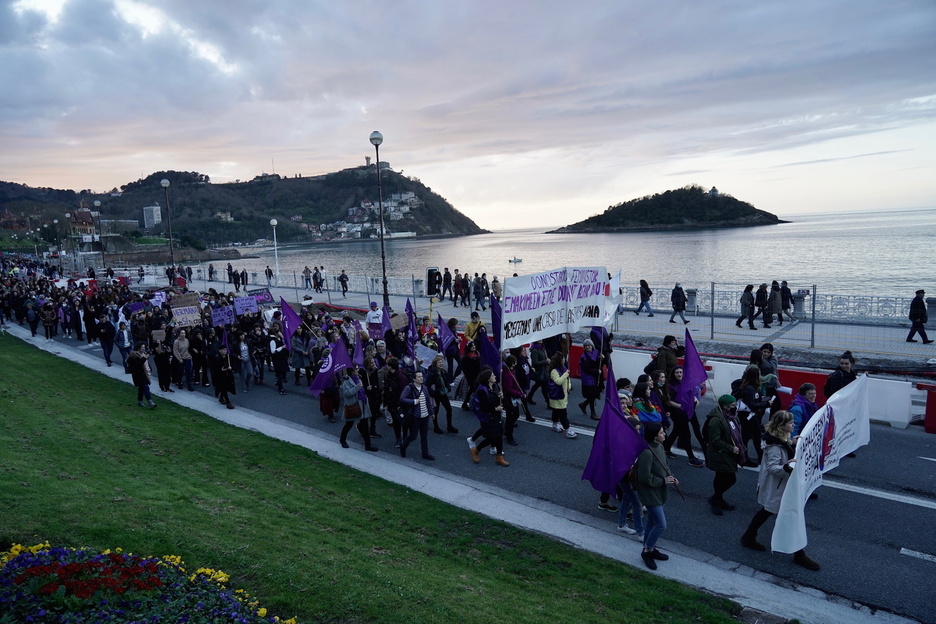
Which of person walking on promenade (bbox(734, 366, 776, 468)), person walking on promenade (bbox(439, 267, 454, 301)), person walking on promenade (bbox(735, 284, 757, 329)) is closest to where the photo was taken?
person walking on promenade (bbox(734, 366, 776, 468))

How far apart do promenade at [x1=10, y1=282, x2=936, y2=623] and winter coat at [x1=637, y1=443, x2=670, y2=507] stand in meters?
0.89

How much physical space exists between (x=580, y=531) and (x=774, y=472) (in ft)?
8.52

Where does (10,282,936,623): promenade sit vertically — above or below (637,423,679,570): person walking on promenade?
below

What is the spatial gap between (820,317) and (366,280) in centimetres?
2559

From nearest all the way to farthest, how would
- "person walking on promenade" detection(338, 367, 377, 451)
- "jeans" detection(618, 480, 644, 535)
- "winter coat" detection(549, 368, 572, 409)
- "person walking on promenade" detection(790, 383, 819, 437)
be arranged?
"jeans" detection(618, 480, 644, 535)
"person walking on promenade" detection(790, 383, 819, 437)
"person walking on promenade" detection(338, 367, 377, 451)
"winter coat" detection(549, 368, 572, 409)

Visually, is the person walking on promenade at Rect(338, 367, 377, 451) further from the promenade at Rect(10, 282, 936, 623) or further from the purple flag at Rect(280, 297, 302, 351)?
the purple flag at Rect(280, 297, 302, 351)

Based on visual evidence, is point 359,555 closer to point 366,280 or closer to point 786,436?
point 786,436

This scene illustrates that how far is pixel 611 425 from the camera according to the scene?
25.3 feet

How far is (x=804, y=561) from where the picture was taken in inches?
281

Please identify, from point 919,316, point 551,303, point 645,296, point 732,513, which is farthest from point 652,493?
point 645,296

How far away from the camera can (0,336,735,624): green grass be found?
19.6 ft

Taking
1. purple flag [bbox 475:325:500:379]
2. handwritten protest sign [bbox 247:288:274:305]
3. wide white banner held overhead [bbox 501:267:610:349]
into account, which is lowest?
purple flag [bbox 475:325:500:379]

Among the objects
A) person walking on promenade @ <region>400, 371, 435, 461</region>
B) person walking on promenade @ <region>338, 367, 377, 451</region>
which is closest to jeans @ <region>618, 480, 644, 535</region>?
person walking on promenade @ <region>400, 371, 435, 461</region>

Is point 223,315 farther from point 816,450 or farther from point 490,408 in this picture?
point 816,450
